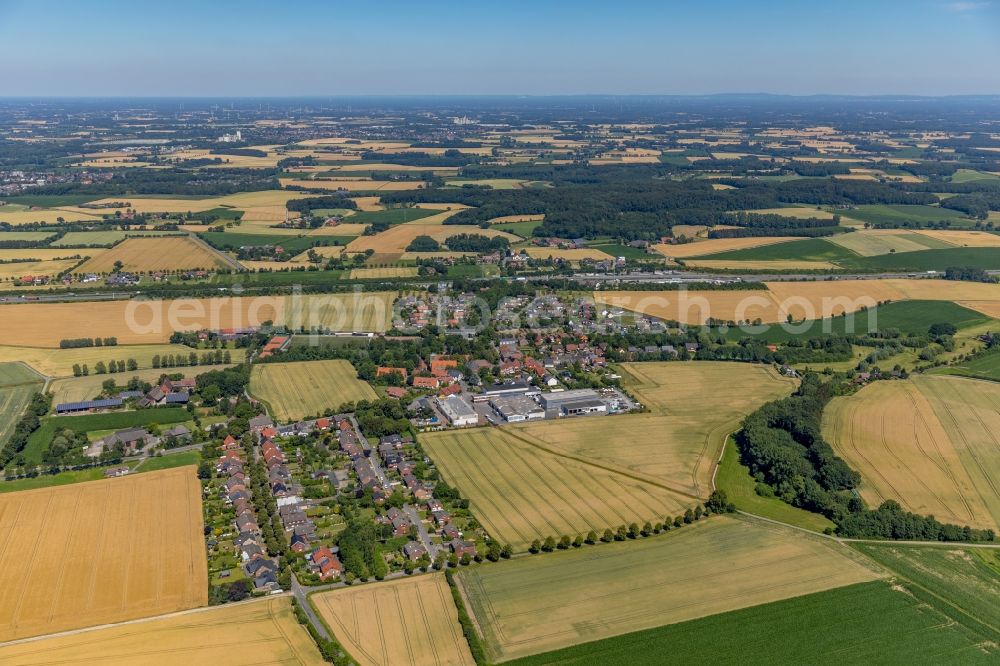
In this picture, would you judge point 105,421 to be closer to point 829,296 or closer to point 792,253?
point 829,296

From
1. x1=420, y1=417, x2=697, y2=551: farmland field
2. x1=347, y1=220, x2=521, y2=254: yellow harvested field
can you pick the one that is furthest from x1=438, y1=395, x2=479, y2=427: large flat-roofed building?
x1=347, y1=220, x2=521, y2=254: yellow harvested field

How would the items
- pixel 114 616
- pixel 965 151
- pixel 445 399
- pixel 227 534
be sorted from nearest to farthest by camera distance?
pixel 114 616 < pixel 227 534 < pixel 445 399 < pixel 965 151

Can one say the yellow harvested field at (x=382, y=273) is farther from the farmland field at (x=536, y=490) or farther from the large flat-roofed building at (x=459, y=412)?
the farmland field at (x=536, y=490)

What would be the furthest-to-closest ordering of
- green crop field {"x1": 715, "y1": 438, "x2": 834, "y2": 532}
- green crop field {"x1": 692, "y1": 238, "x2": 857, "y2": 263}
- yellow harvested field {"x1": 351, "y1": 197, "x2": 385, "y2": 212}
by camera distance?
1. yellow harvested field {"x1": 351, "y1": 197, "x2": 385, "y2": 212}
2. green crop field {"x1": 692, "y1": 238, "x2": 857, "y2": 263}
3. green crop field {"x1": 715, "y1": 438, "x2": 834, "y2": 532}

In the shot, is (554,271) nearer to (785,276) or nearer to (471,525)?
(785,276)

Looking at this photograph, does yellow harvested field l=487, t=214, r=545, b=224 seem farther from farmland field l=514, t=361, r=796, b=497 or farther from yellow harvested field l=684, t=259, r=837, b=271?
farmland field l=514, t=361, r=796, b=497

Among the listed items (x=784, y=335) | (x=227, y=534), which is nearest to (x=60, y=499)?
(x=227, y=534)

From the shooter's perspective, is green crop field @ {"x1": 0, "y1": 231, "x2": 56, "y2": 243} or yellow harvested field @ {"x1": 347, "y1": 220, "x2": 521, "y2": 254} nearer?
yellow harvested field @ {"x1": 347, "y1": 220, "x2": 521, "y2": 254}
